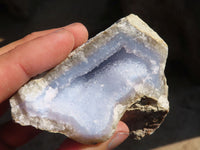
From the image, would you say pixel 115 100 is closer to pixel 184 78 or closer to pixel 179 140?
pixel 179 140

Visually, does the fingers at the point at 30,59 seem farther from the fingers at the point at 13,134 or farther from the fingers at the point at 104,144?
the fingers at the point at 13,134

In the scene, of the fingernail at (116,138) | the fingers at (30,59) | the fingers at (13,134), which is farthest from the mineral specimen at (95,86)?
the fingers at (13,134)

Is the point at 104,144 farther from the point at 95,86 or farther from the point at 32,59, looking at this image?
the point at 32,59

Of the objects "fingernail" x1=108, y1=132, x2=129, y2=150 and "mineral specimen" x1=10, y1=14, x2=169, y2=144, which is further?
"fingernail" x1=108, y1=132, x2=129, y2=150

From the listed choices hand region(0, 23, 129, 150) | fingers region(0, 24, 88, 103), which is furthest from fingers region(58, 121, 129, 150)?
fingers region(0, 24, 88, 103)

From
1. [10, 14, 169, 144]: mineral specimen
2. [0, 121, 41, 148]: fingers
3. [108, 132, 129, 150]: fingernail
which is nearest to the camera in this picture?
[10, 14, 169, 144]: mineral specimen

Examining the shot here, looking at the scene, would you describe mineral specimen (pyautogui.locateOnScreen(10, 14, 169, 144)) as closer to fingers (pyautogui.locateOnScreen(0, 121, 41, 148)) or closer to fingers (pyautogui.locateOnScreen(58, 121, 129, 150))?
fingers (pyautogui.locateOnScreen(58, 121, 129, 150))

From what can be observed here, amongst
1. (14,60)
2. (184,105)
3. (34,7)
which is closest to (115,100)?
(14,60)
